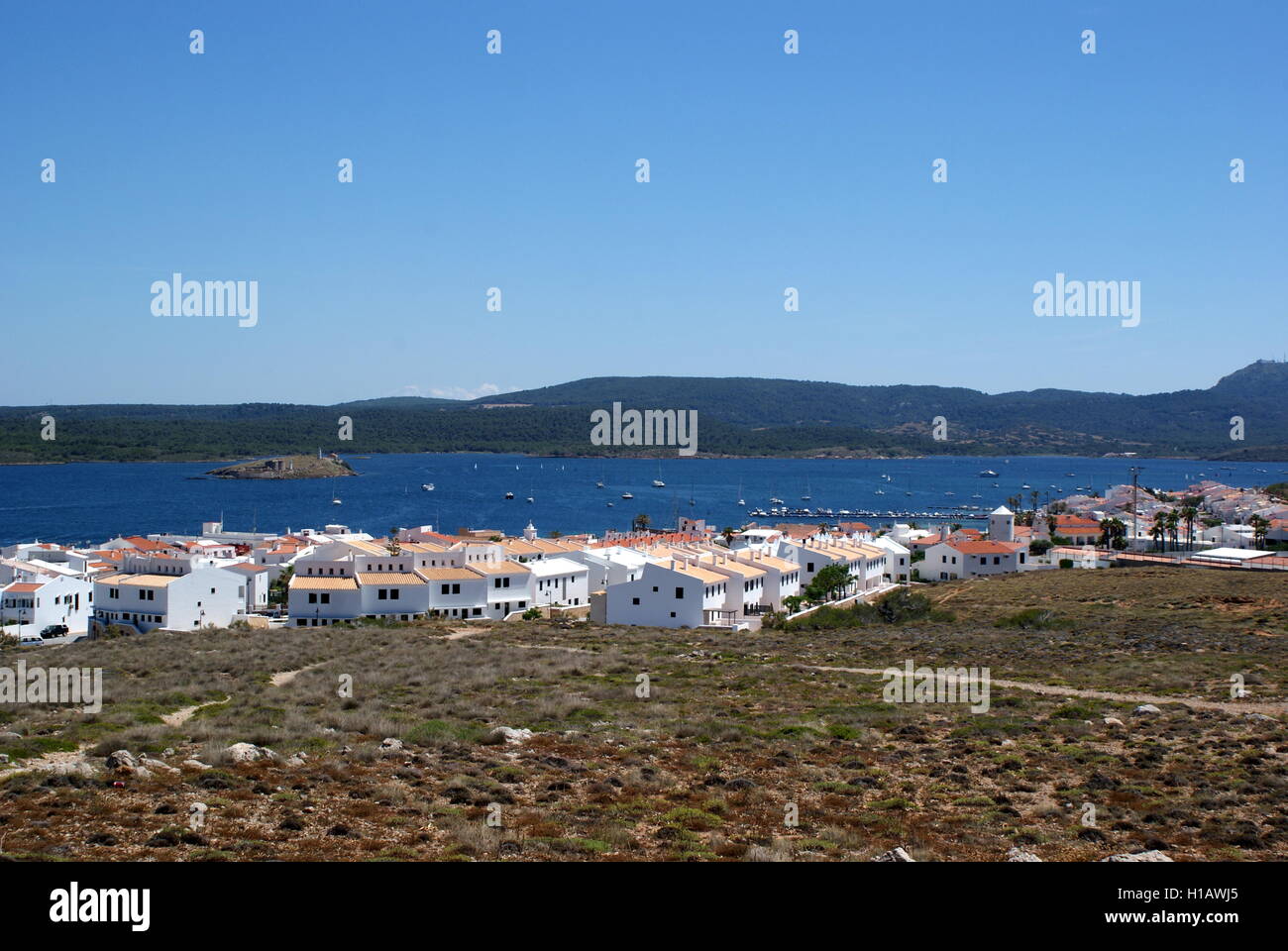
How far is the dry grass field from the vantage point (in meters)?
12.9

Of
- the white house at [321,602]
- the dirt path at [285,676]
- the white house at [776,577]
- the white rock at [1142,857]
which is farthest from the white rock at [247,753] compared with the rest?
the white house at [776,577]

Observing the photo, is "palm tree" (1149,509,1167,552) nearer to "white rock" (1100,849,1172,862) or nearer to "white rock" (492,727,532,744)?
"white rock" (492,727,532,744)

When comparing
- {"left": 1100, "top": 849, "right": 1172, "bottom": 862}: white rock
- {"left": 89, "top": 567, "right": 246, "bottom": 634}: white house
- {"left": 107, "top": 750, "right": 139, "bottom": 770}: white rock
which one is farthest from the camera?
{"left": 89, "top": 567, "right": 246, "bottom": 634}: white house

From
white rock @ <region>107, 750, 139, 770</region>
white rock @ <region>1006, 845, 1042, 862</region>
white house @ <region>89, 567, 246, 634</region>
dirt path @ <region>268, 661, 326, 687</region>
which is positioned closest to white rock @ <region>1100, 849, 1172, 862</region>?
white rock @ <region>1006, 845, 1042, 862</region>

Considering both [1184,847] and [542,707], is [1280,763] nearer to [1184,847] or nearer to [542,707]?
[1184,847]

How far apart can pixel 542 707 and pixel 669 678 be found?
25.0 ft

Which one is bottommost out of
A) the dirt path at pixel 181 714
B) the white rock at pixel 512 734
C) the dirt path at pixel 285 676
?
the dirt path at pixel 285 676

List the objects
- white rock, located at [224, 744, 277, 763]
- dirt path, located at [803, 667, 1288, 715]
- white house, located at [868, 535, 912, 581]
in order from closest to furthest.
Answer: white rock, located at [224, 744, 277, 763] < dirt path, located at [803, 667, 1288, 715] < white house, located at [868, 535, 912, 581]

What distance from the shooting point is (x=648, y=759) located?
18359 mm

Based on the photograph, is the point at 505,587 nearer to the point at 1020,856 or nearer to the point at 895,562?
the point at 895,562

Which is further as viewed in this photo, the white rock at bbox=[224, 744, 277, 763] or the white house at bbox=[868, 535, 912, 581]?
the white house at bbox=[868, 535, 912, 581]

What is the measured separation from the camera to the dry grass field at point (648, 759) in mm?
12883

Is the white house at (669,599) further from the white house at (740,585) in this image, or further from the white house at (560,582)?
the white house at (560,582)
